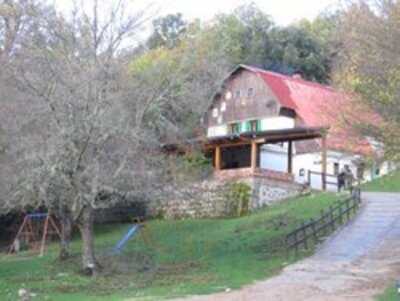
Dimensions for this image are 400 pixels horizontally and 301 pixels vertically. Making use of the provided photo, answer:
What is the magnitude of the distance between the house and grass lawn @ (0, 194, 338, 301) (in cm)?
392

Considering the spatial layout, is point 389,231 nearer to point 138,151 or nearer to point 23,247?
point 138,151

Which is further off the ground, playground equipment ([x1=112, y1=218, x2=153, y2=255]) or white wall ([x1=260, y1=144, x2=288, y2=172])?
white wall ([x1=260, y1=144, x2=288, y2=172])

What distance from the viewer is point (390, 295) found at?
51.7 ft

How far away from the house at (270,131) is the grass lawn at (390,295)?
16227 mm

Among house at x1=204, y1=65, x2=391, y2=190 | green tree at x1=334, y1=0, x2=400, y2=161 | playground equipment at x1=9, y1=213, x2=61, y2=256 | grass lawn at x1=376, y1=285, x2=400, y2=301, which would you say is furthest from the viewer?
house at x1=204, y1=65, x2=391, y2=190

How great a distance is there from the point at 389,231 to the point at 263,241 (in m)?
4.22

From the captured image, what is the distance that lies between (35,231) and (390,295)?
21.5 meters

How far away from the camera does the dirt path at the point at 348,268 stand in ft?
54.0

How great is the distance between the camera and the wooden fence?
23784 mm

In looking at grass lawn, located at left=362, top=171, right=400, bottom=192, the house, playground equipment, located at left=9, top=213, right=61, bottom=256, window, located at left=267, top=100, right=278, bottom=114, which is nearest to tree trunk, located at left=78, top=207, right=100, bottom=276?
playground equipment, located at left=9, top=213, right=61, bottom=256

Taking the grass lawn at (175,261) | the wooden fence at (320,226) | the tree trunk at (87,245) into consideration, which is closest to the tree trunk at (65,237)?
the grass lawn at (175,261)

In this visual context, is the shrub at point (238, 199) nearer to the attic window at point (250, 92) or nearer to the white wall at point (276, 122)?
the white wall at point (276, 122)

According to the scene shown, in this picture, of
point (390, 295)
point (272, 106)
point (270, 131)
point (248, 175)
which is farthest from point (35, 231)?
point (272, 106)

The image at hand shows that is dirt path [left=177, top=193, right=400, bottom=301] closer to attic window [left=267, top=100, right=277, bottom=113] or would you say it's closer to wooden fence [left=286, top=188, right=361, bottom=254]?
wooden fence [left=286, top=188, right=361, bottom=254]
